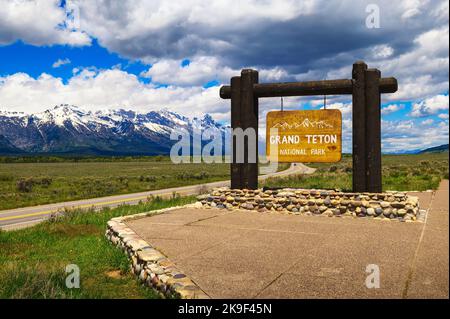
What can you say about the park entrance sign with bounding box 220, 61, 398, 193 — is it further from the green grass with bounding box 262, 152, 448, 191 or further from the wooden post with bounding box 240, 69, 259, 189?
the green grass with bounding box 262, 152, 448, 191

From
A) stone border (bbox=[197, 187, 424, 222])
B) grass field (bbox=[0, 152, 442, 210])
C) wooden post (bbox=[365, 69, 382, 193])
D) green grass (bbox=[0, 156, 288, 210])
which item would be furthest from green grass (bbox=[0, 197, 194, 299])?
green grass (bbox=[0, 156, 288, 210])

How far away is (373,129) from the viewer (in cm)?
1260

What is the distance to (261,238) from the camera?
28.3 feet

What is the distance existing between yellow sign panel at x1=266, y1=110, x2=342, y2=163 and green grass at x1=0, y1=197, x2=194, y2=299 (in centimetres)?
609

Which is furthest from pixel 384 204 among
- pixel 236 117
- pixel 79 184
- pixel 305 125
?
pixel 79 184

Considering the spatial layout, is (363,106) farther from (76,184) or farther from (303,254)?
(76,184)

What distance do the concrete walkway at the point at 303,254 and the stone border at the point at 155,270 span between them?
0.19 metres

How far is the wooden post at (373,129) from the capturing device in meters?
12.6

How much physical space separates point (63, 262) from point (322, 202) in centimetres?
729

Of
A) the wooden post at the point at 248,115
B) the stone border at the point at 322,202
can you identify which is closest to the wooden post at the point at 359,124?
the stone border at the point at 322,202

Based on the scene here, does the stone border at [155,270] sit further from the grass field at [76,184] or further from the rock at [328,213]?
the grass field at [76,184]
